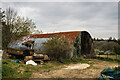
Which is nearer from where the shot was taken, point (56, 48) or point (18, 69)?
point (18, 69)

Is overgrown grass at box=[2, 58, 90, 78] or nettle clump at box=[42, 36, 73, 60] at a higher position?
nettle clump at box=[42, 36, 73, 60]

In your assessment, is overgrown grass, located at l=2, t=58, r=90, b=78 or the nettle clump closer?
overgrown grass, located at l=2, t=58, r=90, b=78

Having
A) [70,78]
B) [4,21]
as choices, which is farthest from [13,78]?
[4,21]

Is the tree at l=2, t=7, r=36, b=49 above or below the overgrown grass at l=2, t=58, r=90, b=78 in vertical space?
above

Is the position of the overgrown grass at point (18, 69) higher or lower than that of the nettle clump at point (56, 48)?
lower

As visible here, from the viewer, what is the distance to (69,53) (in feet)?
53.3

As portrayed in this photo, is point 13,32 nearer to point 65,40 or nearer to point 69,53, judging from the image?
point 65,40

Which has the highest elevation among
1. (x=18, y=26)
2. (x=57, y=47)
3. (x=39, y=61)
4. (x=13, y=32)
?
(x=18, y=26)

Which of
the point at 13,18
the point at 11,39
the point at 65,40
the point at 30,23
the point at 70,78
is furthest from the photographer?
the point at 65,40

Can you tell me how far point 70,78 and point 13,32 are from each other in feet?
28.1

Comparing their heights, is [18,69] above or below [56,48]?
below

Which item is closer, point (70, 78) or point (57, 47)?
point (70, 78)

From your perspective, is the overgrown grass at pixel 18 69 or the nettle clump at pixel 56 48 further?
the nettle clump at pixel 56 48

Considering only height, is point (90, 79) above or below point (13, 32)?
below
